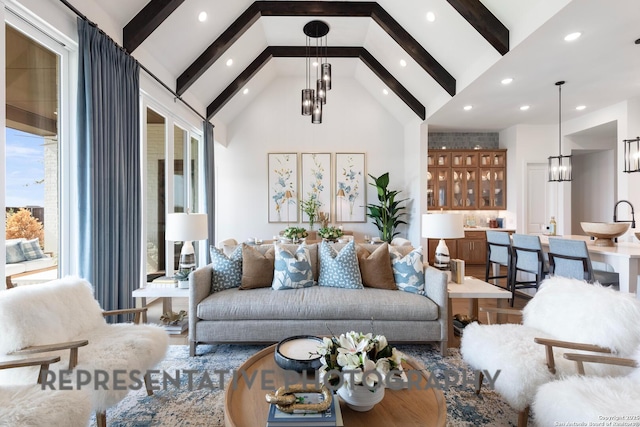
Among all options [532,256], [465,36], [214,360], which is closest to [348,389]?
[214,360]

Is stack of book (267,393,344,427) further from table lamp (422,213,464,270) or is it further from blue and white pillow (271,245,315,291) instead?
table lamp (422,213,464,270)

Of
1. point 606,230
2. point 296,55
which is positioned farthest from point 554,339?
point 296,55

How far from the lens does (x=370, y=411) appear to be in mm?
1262

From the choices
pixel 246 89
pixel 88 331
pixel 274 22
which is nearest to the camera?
pixel 88 331

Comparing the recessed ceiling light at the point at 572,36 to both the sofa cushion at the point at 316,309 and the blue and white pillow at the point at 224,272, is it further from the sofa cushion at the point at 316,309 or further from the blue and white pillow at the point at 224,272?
the blue and white pillow at the point at 224,272

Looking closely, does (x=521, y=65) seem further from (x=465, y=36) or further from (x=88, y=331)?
(x=88, y=331)

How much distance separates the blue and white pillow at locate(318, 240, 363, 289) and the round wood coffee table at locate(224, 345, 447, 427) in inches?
51.5

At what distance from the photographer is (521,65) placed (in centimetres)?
341

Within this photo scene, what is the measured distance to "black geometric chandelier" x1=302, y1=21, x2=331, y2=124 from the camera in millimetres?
3953

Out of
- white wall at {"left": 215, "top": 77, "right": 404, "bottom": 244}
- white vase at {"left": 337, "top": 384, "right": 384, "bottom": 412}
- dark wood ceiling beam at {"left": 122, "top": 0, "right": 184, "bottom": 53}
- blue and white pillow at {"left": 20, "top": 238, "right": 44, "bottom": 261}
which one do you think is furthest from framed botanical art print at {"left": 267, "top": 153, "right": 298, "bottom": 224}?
white vase at {"left": 337, "top": 384, "right": 384, "bottom": 412}

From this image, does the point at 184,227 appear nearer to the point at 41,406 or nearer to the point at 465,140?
the point at 41,406

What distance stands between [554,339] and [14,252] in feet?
11.5

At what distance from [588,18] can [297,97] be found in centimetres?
484

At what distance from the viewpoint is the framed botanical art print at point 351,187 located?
6430mm
